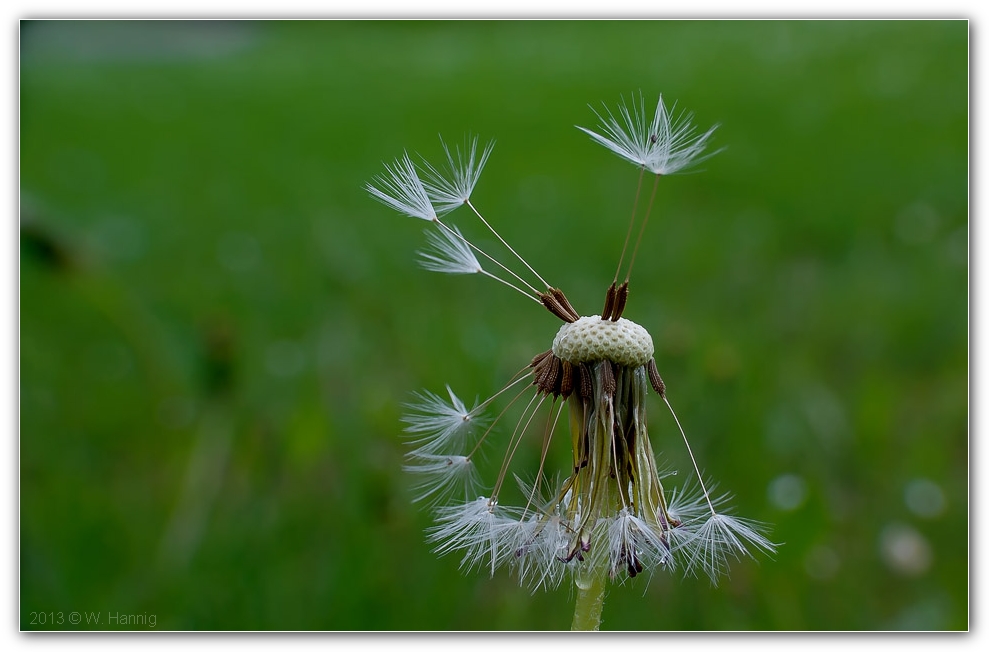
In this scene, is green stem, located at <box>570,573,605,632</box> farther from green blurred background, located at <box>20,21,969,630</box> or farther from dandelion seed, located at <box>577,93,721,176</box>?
green blurred background, located at <box>20,21,969,630</box>

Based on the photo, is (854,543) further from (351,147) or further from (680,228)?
(351,147)

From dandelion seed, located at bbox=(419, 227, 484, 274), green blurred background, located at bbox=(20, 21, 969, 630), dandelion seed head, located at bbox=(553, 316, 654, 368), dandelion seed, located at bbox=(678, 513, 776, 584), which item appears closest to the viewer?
dandelion seed head, located at bbox=(553, 316, 654, 368)

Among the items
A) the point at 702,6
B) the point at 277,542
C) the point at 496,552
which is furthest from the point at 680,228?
the point at 496,552

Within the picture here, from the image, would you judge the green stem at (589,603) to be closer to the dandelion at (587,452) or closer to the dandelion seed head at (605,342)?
the dandelion at (587,452)

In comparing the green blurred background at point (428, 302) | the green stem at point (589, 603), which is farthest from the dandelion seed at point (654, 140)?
the green blurred background at point (428, 302)

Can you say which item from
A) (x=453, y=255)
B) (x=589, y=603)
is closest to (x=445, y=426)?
(x=453, y=255)

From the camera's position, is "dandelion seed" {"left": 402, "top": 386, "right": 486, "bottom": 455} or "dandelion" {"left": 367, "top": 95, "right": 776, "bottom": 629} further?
"dandelion seed" {"left": 402, "top": 386, "right": 486, "bottom": 455}

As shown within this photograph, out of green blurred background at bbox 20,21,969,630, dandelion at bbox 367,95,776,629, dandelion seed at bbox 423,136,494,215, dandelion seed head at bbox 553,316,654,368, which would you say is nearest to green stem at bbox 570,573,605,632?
dandelion at bbox 367,95,776,629
